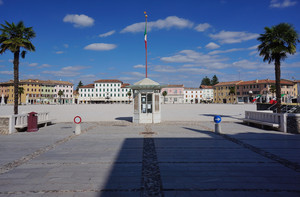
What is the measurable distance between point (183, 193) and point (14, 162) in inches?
184

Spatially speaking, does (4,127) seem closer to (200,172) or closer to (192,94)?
(200,172)

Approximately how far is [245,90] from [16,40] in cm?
8999

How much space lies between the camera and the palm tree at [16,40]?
1331cm

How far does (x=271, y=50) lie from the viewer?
1441 centimetres

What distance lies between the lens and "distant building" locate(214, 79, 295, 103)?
3118 inches

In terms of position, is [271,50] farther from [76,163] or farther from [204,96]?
[204,96]

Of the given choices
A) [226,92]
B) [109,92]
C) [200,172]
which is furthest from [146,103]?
[109,92]

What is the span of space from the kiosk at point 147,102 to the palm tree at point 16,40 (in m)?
8.18

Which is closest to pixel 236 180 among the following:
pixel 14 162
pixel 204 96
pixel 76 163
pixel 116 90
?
pixel 76 163

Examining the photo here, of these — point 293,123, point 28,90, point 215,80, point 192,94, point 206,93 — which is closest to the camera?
point 293,123

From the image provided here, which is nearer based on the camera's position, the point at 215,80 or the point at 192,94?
the point at 192,94

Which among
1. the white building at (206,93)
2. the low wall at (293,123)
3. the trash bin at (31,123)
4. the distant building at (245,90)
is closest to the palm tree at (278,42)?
the low wall at (293,123)

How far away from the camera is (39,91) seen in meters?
98.1

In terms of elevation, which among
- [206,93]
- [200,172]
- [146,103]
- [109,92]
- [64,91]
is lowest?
[200,172]
